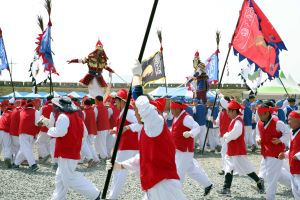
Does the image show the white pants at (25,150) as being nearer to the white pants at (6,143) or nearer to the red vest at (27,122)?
the red vest at (27,122)

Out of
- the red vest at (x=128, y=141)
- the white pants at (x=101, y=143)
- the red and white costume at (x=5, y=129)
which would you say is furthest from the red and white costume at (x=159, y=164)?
the white pants at (x=101, y=143)

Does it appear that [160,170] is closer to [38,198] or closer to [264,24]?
[38,198]

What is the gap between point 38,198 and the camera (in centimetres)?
735

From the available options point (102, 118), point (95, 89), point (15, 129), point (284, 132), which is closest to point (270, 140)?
point (284, 132)

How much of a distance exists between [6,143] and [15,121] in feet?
2.14

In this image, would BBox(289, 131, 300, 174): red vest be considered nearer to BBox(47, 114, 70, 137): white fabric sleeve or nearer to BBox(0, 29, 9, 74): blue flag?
BBox(47, 114, 70, 137): white fabric sleeve

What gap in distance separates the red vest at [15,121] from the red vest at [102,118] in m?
2.41

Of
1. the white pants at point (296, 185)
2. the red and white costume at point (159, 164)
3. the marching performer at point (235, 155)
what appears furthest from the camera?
the marching performer at point (235, 155)

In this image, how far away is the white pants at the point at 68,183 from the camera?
20.7 ft

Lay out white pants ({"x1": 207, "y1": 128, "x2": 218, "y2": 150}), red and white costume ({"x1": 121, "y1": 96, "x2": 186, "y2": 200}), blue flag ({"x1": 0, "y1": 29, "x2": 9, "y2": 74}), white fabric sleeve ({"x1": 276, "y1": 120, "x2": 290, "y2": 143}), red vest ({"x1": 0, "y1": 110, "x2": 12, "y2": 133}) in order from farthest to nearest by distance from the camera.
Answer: white pants ({"x1": 207, "y1": 128, "x2": 218, "y2": 150}), blue flag ({"x1": 0, "y1": 29, "x2": 9, "y2": 74}), red vest ({"x1": 0, "y1": 110, "x2": 12, "y2": 133}), white fabric sleeve ({"x1": 276, "y1": 120, "x2": 290, "y2": 143}), red and white costume ({"x1": 121, "y1": 96, "x2": 186, "y2": 200})

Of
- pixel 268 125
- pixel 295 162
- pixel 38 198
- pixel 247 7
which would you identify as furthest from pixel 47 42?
pixel 295 162

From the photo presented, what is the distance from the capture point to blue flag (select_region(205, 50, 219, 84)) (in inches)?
706

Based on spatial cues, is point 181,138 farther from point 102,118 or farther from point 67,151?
point 102,118

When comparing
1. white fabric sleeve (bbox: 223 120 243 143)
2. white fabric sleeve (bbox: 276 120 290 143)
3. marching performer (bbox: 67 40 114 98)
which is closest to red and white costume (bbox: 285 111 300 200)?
white fabric sleeve (bbox: 276 120 290 143)
